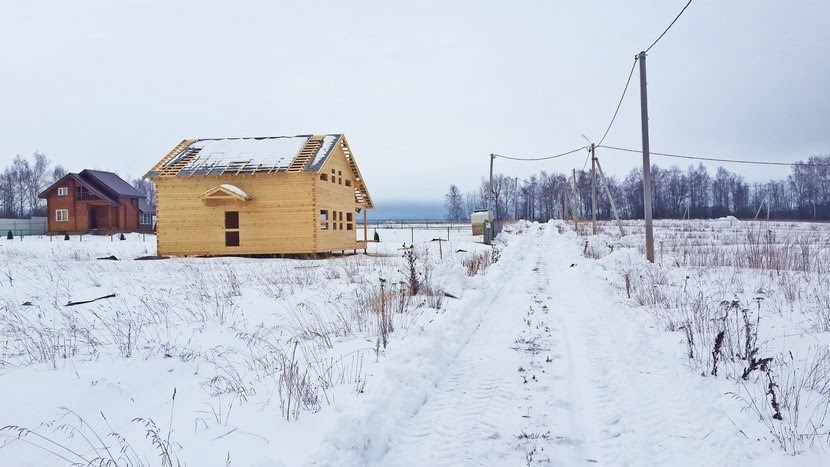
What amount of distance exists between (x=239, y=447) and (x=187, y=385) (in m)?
2.13

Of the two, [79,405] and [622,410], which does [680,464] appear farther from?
[79,405]

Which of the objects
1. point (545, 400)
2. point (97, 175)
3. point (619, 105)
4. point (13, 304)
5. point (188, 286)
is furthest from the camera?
point (97, 175)

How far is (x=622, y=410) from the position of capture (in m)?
4.59

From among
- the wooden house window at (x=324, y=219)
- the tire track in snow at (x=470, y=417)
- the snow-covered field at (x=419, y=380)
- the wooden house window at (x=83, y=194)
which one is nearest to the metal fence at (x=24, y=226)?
the wooden house window at (x=83, y=194)

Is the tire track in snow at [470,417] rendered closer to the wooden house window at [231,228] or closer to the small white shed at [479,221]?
the wooden house window at [231,228]

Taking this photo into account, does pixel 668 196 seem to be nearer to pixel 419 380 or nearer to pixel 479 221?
pixel 479 221

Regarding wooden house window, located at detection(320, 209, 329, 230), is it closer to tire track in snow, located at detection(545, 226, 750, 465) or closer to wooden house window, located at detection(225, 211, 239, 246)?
wooden house window, located at detection(225, 211, 239, 246)

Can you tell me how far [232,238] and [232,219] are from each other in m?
1.60

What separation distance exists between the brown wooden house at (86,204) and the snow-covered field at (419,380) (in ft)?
159

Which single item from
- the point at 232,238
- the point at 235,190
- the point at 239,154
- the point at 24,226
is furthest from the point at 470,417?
the point at 24,226

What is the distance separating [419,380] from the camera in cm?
514

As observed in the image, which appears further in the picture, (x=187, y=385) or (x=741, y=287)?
(x=741, y=287)

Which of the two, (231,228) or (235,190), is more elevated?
(235,190)

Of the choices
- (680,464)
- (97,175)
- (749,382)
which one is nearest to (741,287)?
(749,382)
